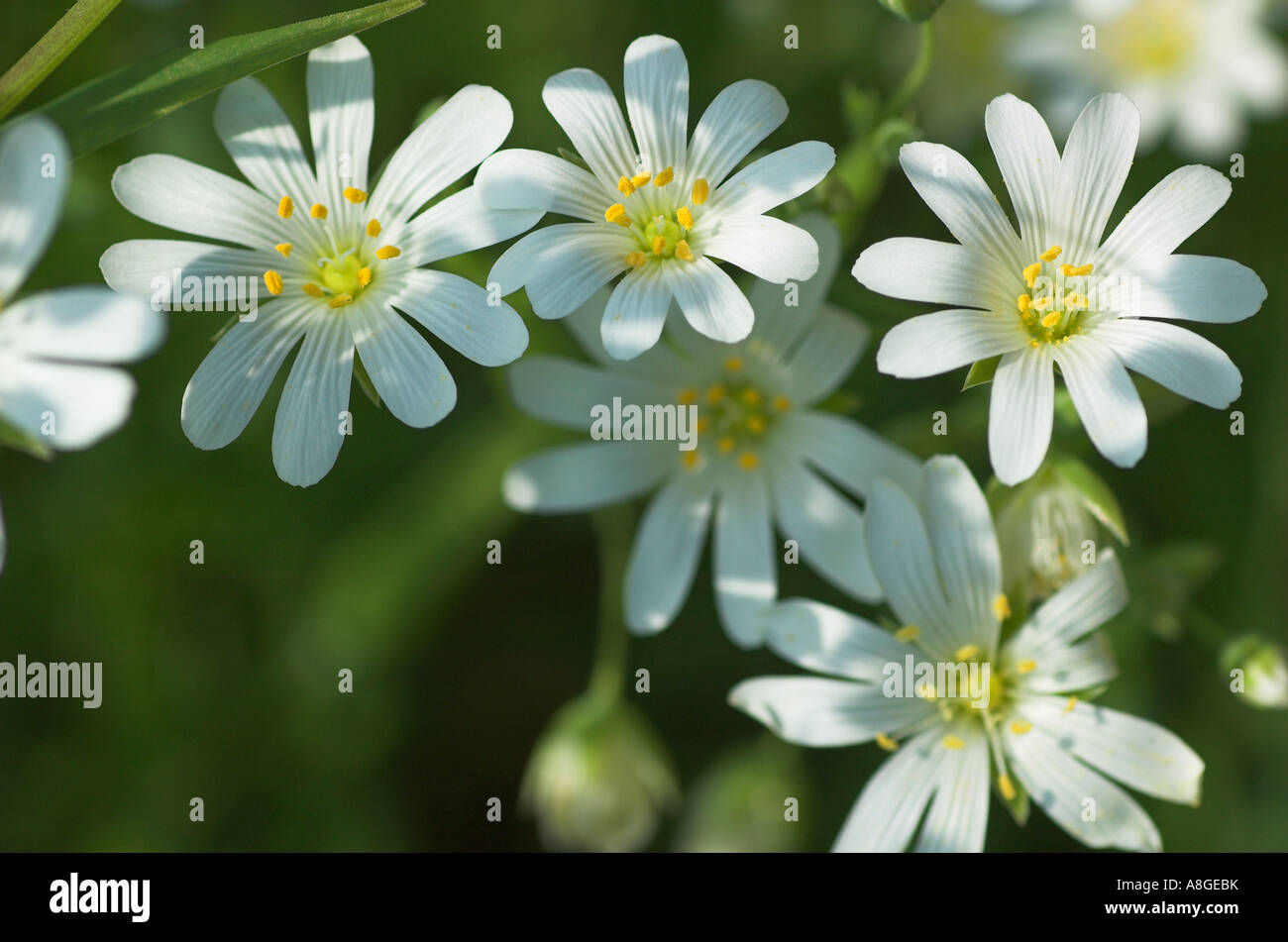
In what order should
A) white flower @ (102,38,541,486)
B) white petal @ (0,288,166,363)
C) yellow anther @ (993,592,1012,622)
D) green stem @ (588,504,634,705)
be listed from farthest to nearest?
green stem @ (588,504,634,705), yellow anther @ (993,592,1012,622), white flower @ (102,38,541,486), white petal @ (0,288,166,363)

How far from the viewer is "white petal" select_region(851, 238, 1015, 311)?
2217 millimetres

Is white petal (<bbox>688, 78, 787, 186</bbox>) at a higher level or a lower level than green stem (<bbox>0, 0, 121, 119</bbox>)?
lower

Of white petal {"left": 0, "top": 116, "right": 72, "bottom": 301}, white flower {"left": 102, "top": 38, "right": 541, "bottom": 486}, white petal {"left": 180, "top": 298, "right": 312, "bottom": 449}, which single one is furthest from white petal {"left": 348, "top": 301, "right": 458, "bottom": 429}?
white petal {"left": 0, "top": 116, "right": 72, "bottom": 301}

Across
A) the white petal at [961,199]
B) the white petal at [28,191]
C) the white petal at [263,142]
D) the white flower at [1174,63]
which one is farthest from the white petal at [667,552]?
the white flower at [1174,63]

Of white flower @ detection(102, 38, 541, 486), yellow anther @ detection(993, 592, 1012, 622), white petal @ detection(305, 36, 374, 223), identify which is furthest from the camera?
yellow anther @ detection(993, 592, 1012, 622)

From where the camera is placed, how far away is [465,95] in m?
2.34

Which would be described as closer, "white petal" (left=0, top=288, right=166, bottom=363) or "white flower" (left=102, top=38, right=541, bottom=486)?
"white petal" (left=0, top=288, right=166, bottom=363)

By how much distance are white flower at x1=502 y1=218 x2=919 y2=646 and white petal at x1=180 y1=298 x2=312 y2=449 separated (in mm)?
589

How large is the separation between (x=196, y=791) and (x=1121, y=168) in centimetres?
295

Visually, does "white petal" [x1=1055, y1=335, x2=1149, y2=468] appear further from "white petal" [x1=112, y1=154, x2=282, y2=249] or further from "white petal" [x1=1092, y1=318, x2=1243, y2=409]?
"white petal" [x1=112, y1=154, x2=282, y2=249]

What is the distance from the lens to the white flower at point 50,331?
1.88 m

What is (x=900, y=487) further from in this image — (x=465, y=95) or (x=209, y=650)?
(x=209, y=650)

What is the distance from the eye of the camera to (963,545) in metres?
2.52
